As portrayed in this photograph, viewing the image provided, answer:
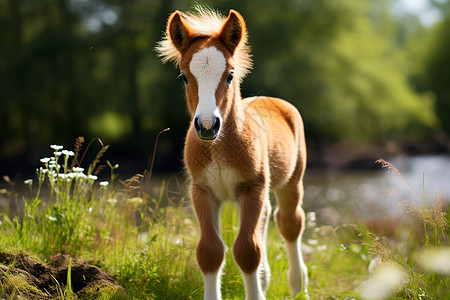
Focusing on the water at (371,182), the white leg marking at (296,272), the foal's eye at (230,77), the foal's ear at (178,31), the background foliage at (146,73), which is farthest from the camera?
the background foliage at (146,73)

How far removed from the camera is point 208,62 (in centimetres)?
309

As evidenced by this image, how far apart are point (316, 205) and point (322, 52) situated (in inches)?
512

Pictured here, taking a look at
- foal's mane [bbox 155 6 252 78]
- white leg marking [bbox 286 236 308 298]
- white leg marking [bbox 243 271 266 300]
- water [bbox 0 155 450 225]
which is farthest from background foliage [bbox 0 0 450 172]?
white leg marking [bbox 243 271 266 300]

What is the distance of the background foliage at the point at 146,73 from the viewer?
66.8 ft

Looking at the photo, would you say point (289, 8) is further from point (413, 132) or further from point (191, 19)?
point (191, 19)

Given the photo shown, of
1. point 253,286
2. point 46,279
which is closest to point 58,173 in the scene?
point 46,279

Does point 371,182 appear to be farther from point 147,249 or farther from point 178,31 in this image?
point 178,31

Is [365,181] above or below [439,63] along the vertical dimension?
below

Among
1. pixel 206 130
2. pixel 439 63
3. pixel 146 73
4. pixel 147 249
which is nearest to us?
pixel 206 130

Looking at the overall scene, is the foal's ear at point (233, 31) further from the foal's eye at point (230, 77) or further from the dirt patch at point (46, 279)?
the dirt patch at point (46, 279)

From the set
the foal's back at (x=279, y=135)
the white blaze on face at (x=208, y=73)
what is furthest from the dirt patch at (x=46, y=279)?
the foal's back at (x=279, y=135)

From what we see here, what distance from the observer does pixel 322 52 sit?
76.5ft

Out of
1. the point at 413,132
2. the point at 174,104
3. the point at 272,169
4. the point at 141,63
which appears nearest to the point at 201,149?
the point at 272,169

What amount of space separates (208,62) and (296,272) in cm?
242
